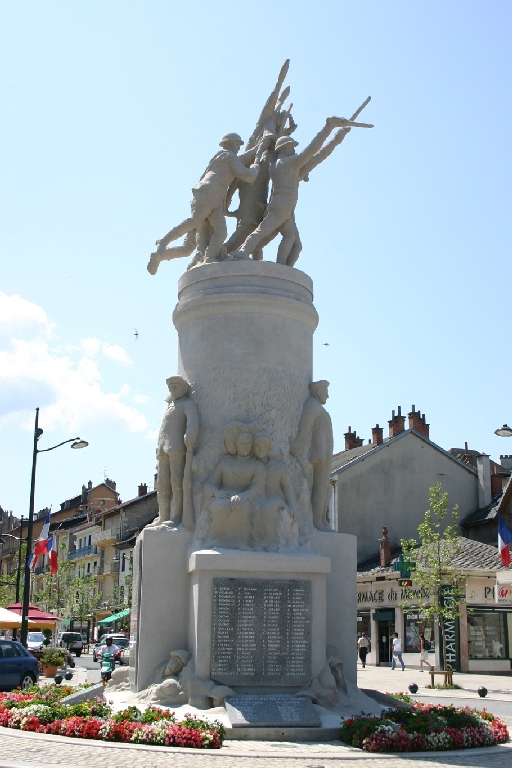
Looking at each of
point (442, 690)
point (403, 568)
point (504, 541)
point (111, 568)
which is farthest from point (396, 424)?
point (111, 568)

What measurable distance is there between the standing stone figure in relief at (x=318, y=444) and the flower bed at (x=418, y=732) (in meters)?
3.79

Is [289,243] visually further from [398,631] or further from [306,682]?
[398,631]

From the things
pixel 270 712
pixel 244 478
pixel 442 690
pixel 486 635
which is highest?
pixel 244 478

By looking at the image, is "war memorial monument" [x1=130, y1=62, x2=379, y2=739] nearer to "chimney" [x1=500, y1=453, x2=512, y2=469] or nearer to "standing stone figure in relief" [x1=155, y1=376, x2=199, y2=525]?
"standing stone figure in relief" [x1=155, y1=376, x2=199, y2=525]

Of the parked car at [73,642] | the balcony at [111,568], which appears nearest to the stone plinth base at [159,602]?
the parked car at [73,642]

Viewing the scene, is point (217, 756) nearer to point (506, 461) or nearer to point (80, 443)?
point (80, 443)

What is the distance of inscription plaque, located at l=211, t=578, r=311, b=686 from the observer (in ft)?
41.7

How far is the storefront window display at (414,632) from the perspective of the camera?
39344 millimetres

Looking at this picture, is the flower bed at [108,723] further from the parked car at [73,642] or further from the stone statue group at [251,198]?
the parked car at [73,642]

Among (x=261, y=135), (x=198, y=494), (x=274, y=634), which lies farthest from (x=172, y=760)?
(x=261, y=135)

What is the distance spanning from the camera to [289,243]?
656 inches

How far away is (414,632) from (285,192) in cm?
2841

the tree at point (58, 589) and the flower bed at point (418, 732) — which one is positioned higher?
the tree at point (58, 589)

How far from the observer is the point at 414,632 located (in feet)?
133
